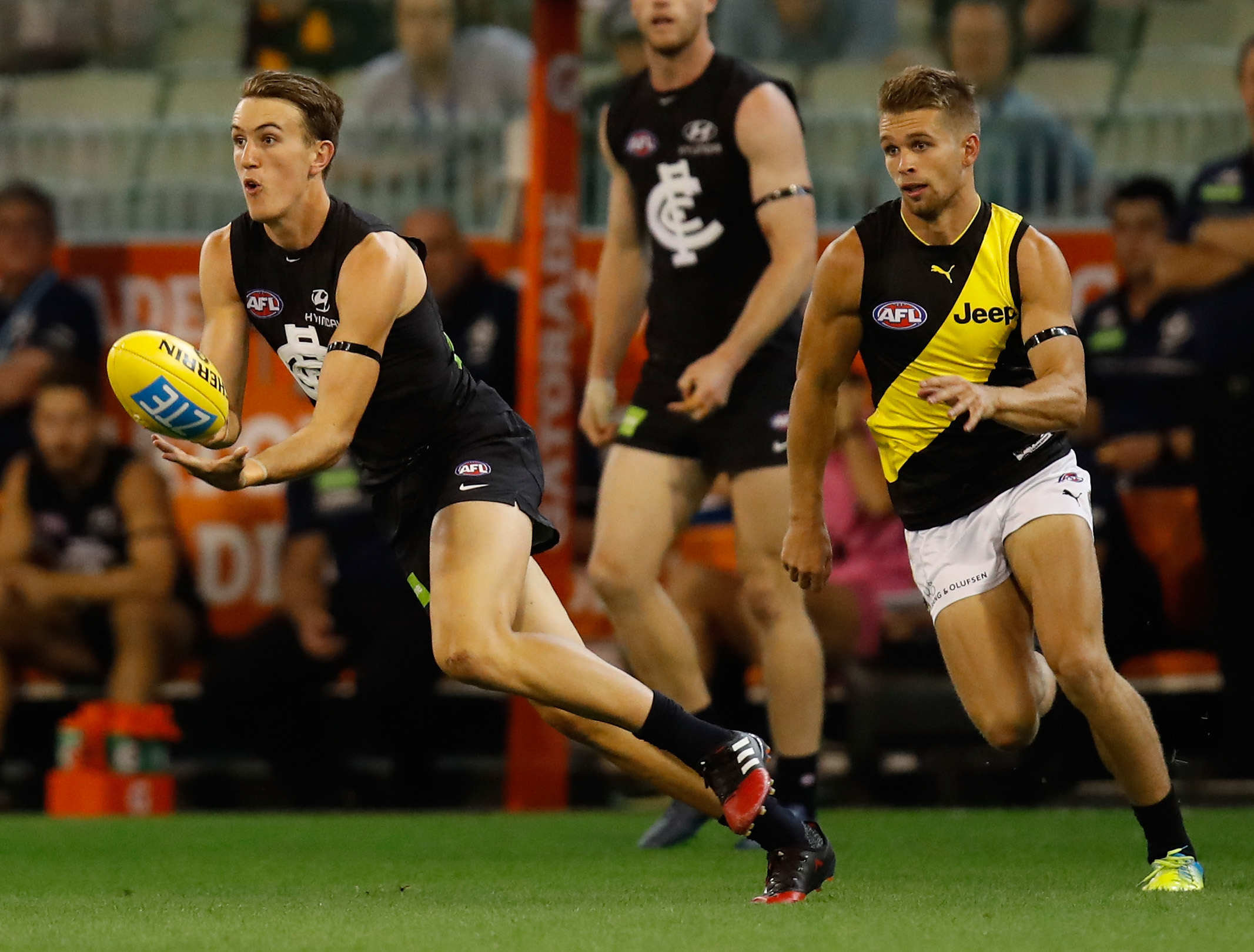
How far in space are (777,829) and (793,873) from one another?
10 cm

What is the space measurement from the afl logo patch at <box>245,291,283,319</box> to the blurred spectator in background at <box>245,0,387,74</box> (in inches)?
185

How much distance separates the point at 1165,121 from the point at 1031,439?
4.26 m

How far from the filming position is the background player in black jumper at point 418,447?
453 centimetres

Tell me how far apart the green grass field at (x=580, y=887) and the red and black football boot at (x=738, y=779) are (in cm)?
21

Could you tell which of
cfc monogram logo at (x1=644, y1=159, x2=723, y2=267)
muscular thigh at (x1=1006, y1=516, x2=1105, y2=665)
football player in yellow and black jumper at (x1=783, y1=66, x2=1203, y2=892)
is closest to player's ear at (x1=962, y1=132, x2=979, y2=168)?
football player in yellow and black jumper at (x1=783, y1=66, x2=1203, y2=892)

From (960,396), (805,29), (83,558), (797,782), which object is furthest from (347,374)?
(805,29)

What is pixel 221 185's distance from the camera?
29.0 feet

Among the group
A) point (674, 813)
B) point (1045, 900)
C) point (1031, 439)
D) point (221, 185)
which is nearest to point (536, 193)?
point (221, 185)

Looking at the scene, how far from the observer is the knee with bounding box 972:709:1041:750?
4.86 meters

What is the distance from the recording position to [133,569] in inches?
314

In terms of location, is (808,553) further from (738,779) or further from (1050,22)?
(1050,22)

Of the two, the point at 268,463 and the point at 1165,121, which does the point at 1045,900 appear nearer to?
the point at 268,463

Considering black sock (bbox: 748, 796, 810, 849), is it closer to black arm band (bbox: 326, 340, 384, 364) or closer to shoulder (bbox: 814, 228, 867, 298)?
shoulder (bbox: 814, 228, 867, 298)

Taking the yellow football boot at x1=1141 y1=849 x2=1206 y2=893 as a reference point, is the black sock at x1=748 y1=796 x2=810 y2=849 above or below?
above
